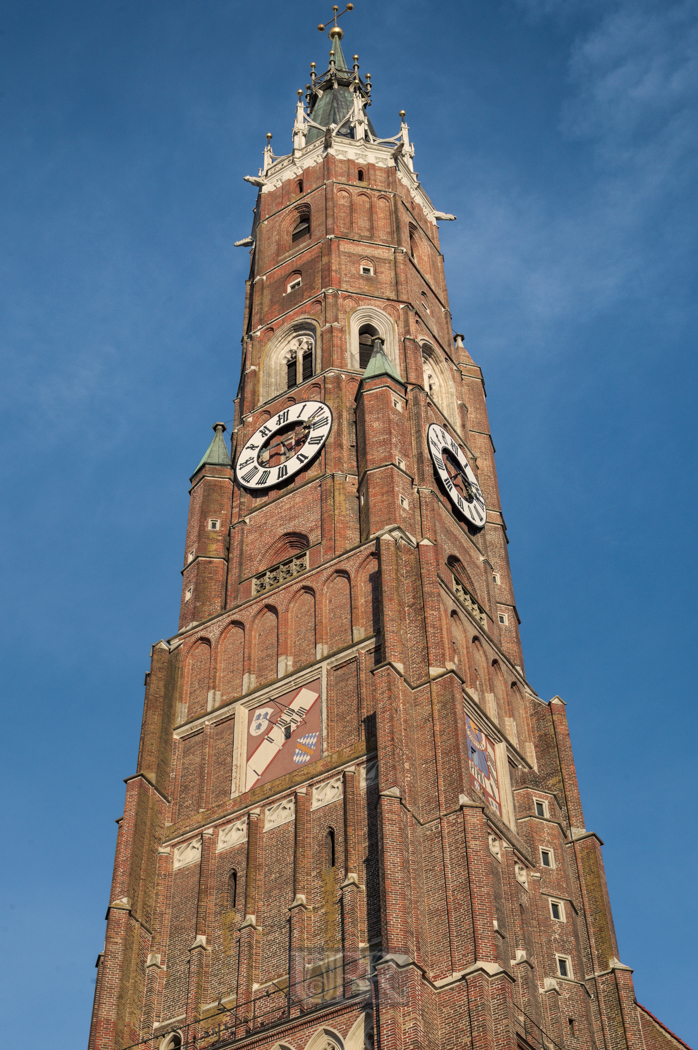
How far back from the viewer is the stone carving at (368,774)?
35.8 metres

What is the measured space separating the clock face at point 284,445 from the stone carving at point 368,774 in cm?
1354

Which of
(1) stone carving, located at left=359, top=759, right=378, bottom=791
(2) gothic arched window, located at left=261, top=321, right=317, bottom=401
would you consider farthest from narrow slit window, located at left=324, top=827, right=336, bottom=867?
(2) gothic arched window, located at left=261, top=321, right=317, bottom=401

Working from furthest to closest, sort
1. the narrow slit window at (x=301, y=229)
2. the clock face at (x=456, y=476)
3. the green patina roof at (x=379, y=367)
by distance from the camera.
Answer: the narrow slit window at (x=301, y=229) → the green patina roof at (x=379, y=367) → the clock face at (x=456, y=476)

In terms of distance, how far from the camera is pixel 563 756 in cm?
4272

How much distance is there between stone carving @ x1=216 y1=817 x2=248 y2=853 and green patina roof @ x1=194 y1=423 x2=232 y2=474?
51.8 feet

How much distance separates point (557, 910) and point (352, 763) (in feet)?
21.6

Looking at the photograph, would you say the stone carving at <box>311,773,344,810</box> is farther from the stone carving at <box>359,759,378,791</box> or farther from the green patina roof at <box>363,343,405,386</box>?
the green patina roof at <box>363,343,405,386</box>

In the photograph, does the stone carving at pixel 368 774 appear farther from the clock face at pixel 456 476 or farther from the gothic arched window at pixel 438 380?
the gothic arched window at pixel 438 380

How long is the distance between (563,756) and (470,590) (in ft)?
19.2

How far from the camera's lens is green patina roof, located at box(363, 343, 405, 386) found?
155ft

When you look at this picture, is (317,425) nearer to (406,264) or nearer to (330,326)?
(330,326)

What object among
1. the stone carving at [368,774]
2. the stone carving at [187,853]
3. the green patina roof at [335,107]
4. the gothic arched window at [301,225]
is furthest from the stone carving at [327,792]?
the green patina roof at [335,107]

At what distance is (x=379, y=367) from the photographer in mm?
47812

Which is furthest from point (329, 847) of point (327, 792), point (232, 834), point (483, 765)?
point (483, 765)
